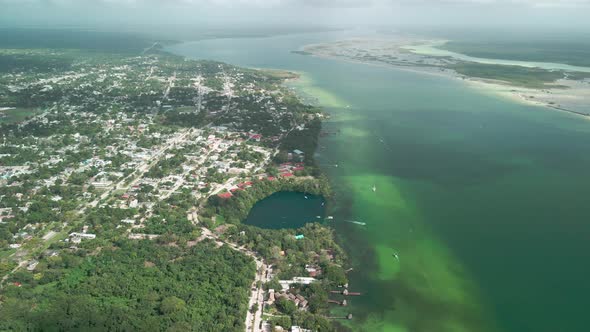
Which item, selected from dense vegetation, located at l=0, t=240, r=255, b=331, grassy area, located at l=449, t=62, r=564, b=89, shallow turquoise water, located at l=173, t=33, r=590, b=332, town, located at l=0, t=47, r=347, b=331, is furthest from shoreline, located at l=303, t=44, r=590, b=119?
dense vegetation, located at l=0, t=240, r=255, b=331

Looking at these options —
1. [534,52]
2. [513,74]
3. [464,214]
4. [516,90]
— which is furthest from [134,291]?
[534,52]

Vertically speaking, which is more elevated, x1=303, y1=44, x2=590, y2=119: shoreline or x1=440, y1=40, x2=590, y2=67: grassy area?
x1=440, y1=40, x2=590, y2=67: grassy area

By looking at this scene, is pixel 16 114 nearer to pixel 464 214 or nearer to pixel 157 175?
pixel 157 175

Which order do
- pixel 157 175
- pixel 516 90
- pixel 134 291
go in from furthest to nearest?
pixel 516 90 < pixel 157 175 < pixel 134 291

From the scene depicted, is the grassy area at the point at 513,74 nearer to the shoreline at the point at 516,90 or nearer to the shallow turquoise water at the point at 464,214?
the shoreline at the point at 516,90

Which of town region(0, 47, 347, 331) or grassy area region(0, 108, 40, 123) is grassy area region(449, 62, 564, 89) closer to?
town region(0, 47, 347, 331)

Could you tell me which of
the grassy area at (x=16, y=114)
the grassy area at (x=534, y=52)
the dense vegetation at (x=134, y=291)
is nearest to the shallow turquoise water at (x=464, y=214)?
the dense vegetation at (x=134, y=291)

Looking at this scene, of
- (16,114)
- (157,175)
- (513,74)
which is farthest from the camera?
(513,74)
